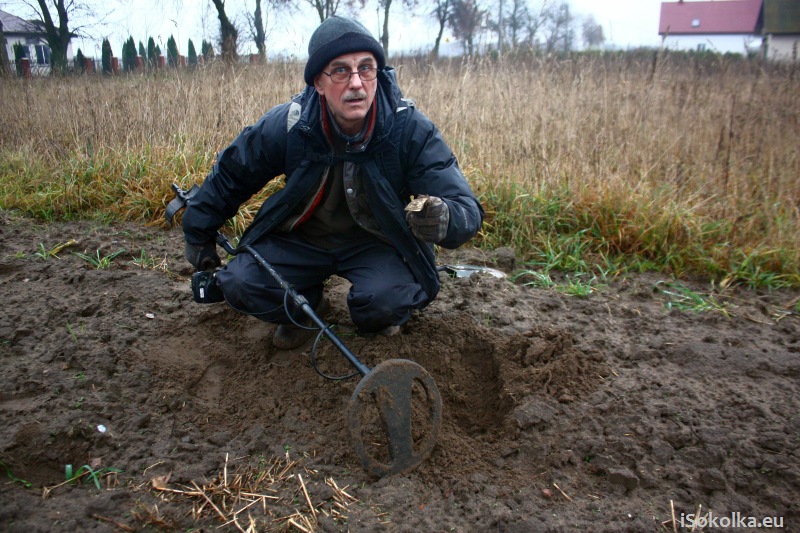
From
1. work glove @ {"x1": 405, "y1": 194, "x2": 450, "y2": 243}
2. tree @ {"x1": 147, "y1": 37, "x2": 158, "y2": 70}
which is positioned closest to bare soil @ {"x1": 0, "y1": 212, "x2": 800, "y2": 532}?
work glove @ {"x1": 405, "y1": 194, "x2": 450, "y2": 243}

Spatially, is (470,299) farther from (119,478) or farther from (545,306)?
(119,478)

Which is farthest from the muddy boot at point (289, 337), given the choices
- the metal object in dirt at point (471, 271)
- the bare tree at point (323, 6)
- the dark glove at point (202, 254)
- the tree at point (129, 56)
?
the bare tree at point (323, 6)

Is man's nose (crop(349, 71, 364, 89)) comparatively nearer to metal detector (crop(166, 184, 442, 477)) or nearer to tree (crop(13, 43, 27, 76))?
metal detector (crop(166, 184, 442, 477))

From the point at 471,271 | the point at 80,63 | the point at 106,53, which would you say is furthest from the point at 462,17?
the point at 471,271

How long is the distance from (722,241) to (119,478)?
13.0ft

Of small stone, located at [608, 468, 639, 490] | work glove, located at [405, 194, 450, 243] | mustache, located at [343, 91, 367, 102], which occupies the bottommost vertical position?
small stone, located at [608, 468, 639, 490]

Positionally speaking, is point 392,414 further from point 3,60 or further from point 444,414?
point 3,60

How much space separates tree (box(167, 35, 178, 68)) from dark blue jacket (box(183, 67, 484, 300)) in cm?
467

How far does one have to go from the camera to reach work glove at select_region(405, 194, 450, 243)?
2.36 m

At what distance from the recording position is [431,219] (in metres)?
2.38

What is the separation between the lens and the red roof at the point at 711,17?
50.0 m

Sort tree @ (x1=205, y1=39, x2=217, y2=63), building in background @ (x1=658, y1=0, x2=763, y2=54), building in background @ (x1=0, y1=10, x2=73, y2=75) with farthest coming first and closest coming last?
building in background @ (x1=658, y1=0, x2=763, y2=54) < building in background @ (x1=0, y1=10, x2=73, y2=75) < tree @ (x1=205, y1=39, x2=217, y2=63)

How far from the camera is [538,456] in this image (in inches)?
91.3

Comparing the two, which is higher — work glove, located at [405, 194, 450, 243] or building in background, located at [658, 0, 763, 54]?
building in background, located at [658, 0, 763, 54]
